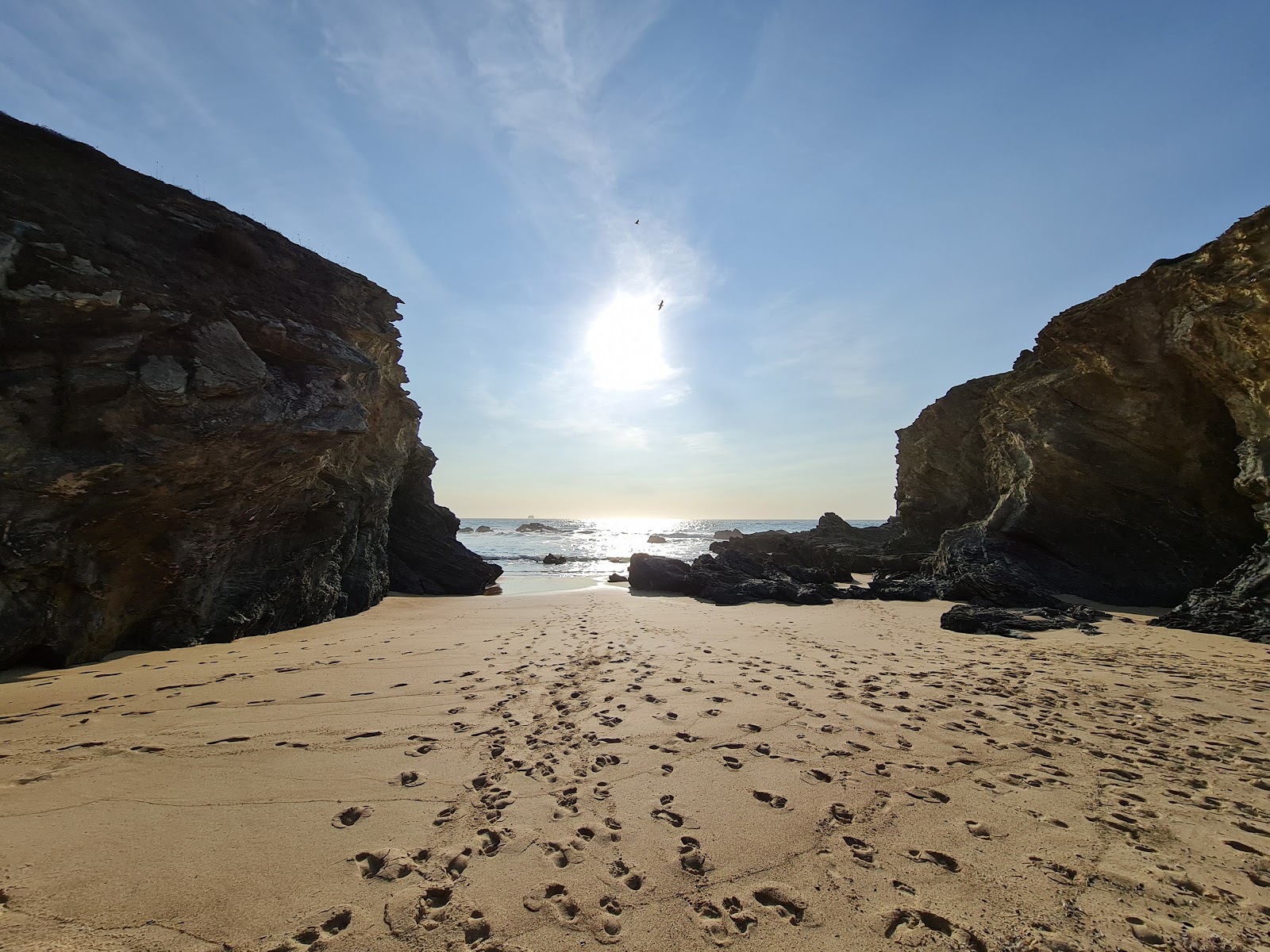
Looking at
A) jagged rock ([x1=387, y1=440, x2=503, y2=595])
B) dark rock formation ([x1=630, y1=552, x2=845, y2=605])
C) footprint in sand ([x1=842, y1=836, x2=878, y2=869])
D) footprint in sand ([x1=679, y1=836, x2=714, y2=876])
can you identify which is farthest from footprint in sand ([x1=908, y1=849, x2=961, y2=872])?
jagged rock ([x1=387, y1=440, x2=503, y2=595])

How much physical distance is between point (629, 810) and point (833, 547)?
28.2 metres

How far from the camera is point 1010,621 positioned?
11.4m

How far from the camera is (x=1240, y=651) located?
28.2ft

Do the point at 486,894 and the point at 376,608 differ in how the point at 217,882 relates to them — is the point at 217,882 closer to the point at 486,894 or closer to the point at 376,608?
the point at 486,894

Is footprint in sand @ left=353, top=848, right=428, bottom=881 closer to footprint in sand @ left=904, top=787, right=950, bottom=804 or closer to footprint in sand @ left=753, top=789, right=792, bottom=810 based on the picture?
footprint in sand @ left=753, top=789, right=792, bottom=810

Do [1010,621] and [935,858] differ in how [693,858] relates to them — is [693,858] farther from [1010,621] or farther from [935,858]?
[1010,621]

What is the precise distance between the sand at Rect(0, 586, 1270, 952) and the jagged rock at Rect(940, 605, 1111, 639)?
12.9ft

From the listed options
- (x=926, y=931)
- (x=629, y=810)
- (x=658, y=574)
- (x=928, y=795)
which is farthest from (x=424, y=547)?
(x=926, y=931)

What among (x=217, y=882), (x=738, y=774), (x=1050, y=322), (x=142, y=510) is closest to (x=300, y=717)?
A: (x=217, y=882)

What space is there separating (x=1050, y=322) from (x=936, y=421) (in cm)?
1224

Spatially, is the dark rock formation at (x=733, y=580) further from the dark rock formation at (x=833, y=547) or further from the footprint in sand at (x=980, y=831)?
the footprint in sand at (x=980, y=831)

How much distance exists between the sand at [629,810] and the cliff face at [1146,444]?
8.04m

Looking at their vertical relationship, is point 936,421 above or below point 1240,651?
above

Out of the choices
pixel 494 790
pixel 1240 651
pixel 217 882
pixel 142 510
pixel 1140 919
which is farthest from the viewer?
pixel 1240 651
